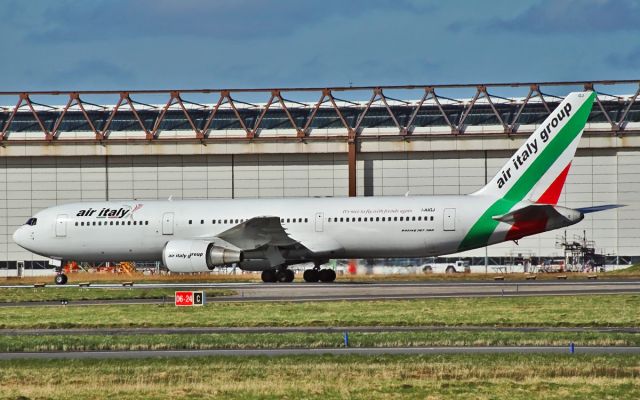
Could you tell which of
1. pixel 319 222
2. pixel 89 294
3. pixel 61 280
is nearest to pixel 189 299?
pixel 89 294

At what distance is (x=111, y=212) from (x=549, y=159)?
23082mm

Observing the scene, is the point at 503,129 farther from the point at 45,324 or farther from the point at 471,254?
the point at 45,324

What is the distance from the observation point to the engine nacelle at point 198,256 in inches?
2045

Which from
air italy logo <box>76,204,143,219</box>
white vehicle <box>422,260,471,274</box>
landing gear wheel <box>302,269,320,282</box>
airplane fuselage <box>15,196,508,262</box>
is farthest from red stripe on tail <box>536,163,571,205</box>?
air italy logo <box>76,204,143,219</box>

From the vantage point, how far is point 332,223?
53.7 m

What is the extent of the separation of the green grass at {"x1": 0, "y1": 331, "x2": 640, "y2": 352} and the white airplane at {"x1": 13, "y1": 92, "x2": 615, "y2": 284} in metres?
24.2

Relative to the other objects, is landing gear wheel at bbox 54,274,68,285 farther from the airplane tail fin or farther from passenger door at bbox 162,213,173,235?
the airplane tail fin

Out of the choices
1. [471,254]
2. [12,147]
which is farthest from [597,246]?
[12,147]

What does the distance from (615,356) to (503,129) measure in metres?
54.3

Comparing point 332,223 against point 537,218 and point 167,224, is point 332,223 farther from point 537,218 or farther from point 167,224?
point 537,218

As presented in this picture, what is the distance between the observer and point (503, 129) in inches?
2963

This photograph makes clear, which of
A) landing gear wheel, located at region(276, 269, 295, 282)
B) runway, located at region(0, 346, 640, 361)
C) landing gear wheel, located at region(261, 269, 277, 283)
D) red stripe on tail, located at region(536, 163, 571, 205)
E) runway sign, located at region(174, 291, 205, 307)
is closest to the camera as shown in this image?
runway, located at region(0, 346, 640, 361)

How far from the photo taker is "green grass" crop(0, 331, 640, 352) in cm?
2505

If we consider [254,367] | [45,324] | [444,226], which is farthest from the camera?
[444,226]
